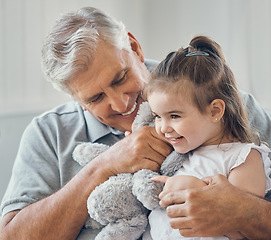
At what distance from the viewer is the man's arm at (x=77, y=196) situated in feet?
5.18

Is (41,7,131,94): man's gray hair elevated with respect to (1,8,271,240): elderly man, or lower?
elevated

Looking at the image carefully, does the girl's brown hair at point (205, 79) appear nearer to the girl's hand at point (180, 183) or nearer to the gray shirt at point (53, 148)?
the girl's hand at point (180, 183)

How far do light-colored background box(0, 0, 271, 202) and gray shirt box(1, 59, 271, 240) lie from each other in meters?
0.60

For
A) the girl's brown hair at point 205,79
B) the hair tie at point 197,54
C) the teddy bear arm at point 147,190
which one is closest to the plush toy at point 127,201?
the teddy bear arm at point 147,190

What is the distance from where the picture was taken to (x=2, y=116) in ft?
8.04

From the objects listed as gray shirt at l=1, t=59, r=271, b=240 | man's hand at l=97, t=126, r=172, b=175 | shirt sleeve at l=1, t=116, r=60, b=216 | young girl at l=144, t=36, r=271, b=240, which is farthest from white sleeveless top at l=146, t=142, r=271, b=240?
shirt sleeve at l=1, t=116, r=60, b=216

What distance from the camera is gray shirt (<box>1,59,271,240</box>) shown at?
1.78m

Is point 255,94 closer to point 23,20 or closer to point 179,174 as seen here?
point 179,174

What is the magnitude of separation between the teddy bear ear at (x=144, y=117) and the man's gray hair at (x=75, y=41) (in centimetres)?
29

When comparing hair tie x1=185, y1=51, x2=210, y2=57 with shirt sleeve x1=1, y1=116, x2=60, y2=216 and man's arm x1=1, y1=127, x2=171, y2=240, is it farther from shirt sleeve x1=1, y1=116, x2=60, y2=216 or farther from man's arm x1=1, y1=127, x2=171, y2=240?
shirt sleeve x1=1, y1=116, x2=60, y2=216

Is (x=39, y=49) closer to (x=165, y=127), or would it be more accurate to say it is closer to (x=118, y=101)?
(x=118, y=101)

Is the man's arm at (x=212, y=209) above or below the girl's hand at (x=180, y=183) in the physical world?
below

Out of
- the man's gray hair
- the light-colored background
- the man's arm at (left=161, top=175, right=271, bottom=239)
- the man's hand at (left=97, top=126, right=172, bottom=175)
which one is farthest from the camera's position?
the light-colored background

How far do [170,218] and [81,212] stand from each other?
15.9 inches
